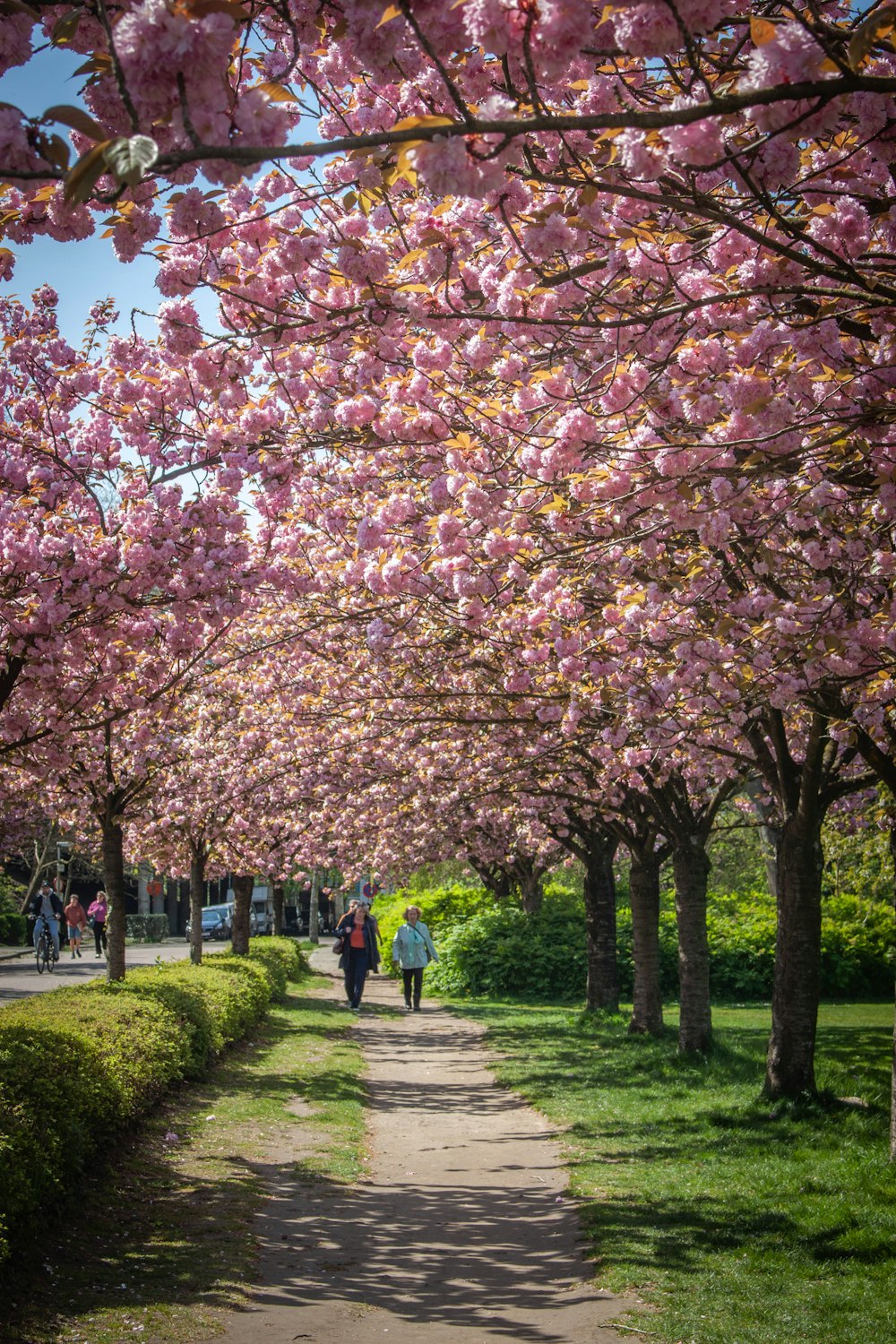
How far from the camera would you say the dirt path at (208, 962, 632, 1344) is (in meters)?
5.09

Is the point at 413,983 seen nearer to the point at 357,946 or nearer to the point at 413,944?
the point at 413,944

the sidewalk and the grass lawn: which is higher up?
the grass lawn

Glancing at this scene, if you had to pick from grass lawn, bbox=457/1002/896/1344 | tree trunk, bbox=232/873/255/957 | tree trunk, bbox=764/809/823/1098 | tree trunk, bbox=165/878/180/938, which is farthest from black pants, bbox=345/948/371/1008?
tree trunk, bbox=165/878/180/938

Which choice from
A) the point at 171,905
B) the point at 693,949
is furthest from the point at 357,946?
the point at 171,905

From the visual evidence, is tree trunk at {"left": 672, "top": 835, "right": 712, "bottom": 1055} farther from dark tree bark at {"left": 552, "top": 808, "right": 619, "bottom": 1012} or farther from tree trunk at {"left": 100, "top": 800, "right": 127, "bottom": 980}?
tree trunk at {"left": 100, "top": 800, "right": 127, "bottom": 980}

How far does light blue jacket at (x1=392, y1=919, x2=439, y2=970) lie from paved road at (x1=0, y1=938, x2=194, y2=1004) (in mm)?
4087

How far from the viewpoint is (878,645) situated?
666 cm

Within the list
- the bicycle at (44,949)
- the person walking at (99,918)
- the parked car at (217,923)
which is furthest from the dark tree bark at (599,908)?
the parked car at (217,923)

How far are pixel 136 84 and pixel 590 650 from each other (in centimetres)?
679

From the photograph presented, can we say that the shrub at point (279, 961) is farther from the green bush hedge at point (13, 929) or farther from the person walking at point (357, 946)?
the green bush hedge at point (13, 929)

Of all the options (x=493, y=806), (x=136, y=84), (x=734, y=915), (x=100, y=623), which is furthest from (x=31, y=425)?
(x=734, y=915)

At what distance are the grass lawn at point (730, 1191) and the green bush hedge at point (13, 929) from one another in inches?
1012

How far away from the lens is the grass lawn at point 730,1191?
5.18m

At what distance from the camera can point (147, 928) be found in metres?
46.7
